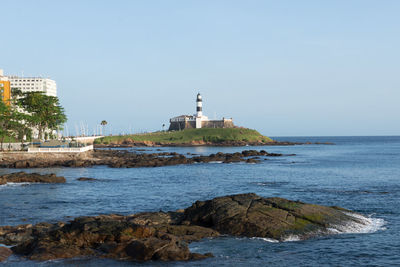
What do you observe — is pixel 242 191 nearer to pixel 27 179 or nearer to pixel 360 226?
pixel 360 226

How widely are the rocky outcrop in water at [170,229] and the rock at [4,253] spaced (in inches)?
16.5

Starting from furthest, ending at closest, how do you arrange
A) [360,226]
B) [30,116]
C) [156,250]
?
1. [30,116]
2. [360,226]
3. [156,250]

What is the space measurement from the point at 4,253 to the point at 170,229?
889 cm

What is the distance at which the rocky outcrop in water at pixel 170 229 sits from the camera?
2055 centimetres

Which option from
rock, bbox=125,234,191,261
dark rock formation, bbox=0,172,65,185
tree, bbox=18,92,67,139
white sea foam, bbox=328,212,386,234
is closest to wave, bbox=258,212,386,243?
white sea foam, bbox=328,212,386,234

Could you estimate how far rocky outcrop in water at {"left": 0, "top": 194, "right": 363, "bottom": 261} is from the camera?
20.5 m

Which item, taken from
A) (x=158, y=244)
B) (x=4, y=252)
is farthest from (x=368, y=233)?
(x=4, y=252)

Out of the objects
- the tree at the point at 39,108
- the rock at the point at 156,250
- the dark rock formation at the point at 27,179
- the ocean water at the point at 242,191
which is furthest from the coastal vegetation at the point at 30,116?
the rock at the point at 156,250

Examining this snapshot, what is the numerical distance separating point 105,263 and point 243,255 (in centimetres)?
677

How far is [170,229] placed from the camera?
979 inches

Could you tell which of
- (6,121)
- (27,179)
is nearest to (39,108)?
(6,121)

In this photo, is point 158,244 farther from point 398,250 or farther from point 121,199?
point 121,199

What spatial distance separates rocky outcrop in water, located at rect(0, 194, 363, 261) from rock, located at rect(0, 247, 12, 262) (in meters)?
0.42

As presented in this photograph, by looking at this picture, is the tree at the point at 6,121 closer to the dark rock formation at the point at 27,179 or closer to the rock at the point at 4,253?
the dark rock formation at the point at 27,179
